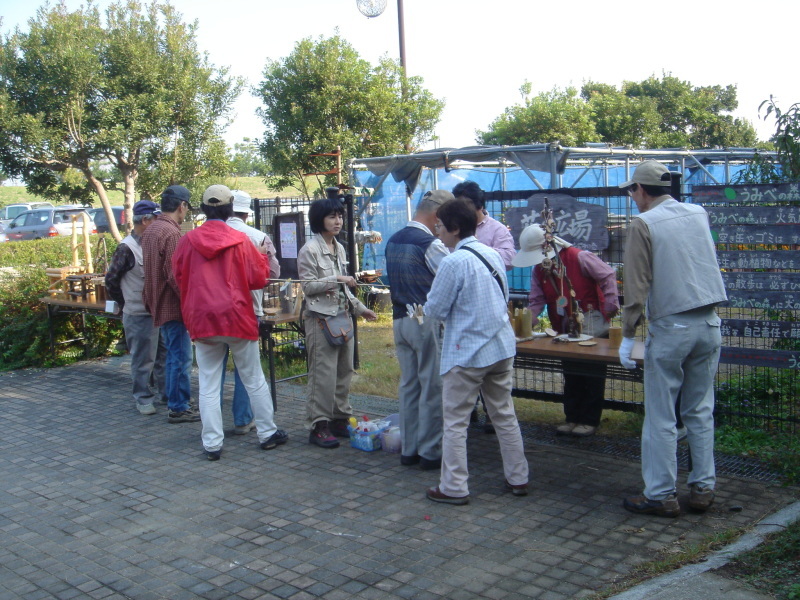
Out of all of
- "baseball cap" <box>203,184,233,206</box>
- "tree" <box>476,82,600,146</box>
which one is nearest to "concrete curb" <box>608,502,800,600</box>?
"baseball cap" <box>203,184,233,206</box>

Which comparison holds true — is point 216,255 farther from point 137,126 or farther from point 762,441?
point 137,126

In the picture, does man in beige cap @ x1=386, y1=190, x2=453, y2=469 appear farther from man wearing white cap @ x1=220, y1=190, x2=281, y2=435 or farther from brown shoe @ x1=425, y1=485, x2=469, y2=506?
man wearing white cap @ x1=220, y1=190, x2=281, y2=435

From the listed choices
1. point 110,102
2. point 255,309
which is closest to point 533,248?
point 255,309

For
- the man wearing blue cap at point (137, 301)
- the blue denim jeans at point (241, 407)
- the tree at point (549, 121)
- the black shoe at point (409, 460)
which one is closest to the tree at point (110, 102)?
the tree at point (549, 121)

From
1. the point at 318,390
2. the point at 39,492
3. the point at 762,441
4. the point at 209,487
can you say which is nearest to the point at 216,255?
the point at 318,390

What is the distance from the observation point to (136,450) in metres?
6.05

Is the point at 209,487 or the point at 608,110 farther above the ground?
the point at 608,110

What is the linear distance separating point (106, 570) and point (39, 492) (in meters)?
1.55

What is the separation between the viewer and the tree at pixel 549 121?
22656 mm

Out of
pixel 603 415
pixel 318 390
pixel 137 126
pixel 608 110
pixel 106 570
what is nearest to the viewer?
pixel 106 570

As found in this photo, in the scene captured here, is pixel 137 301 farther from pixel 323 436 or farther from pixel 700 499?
pixel 700 499

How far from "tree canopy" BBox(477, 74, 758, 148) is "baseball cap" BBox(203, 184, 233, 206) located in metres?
17.2

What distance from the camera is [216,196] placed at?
564 centimetres

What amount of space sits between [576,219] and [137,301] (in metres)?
4.01
